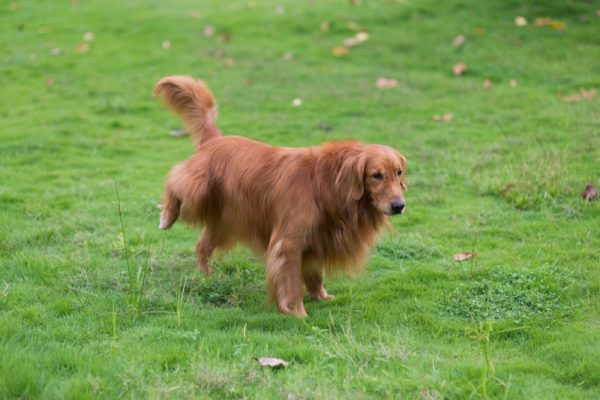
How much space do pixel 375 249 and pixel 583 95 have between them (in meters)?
6.14

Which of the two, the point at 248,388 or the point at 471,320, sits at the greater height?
the point at 248,388

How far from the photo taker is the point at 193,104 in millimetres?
7141

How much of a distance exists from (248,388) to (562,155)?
20.4ft

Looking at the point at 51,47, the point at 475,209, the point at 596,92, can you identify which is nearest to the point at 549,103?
the point at 596,92

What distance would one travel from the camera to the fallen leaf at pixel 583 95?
11.6 meters

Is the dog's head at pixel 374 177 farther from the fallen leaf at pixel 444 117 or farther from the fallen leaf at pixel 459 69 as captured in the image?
the fallen leaf at pixel 459 69

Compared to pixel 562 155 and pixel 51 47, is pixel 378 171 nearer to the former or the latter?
pixel 562 155

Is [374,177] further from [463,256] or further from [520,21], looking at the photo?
[520,21]

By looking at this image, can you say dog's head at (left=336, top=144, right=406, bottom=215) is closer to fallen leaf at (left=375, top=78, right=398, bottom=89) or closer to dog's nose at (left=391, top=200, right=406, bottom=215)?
dog's nose at (left=391, top=200, right=406, bottom=215)

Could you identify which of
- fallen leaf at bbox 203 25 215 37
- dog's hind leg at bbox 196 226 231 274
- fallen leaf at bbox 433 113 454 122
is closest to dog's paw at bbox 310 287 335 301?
dog's hind leg at bbox 196 226 231 274

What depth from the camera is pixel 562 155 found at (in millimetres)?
9172

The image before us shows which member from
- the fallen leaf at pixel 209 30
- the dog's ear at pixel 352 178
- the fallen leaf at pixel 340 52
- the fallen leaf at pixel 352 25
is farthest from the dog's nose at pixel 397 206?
the fallen leaf at pixel 209 30

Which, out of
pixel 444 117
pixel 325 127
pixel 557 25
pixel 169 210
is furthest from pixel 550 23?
pixel 169 210

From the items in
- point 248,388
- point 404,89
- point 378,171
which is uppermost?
point 378,171
